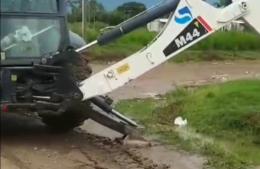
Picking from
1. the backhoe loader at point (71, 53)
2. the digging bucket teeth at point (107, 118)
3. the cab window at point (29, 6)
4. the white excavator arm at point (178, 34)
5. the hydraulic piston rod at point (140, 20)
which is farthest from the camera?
the digging bucket teeth at point (107, 118)

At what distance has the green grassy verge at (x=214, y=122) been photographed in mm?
8797

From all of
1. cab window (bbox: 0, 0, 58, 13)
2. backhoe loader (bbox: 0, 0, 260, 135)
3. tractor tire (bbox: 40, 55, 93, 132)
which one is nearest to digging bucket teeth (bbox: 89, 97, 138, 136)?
backhoe loader (bbox: 0, 0, 260, 135)

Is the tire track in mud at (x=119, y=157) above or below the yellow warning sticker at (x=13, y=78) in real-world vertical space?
below

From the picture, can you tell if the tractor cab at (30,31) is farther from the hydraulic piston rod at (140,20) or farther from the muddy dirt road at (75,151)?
the hydraulic piston rod at (140,20)

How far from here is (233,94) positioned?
39.3 ft

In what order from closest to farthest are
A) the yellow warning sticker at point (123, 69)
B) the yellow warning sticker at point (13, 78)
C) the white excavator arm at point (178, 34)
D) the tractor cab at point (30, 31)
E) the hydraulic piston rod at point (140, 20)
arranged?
the white excavator arm at point (178, 34), the hydraulic piston rod at point (140, 20), the yellow warning sticker at point (123, 69), the yellow warning sticker at point (13, 78), the tractor cab at point (30, 31)

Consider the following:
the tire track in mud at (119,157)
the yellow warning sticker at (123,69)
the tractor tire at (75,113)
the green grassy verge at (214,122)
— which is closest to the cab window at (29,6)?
the tractor tire at (75,113)

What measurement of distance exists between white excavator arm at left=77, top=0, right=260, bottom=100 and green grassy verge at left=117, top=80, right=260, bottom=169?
1.44 metres

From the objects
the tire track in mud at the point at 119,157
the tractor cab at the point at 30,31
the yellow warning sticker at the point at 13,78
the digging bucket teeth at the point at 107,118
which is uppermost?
the tractor cab at the point at 30,31

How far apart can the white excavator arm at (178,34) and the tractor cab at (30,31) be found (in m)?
0.92

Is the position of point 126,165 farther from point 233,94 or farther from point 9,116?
point 233,94

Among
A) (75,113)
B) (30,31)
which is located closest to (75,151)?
(75,113)

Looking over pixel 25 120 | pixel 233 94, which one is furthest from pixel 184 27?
pixel 233 94

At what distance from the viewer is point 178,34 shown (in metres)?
8.11
